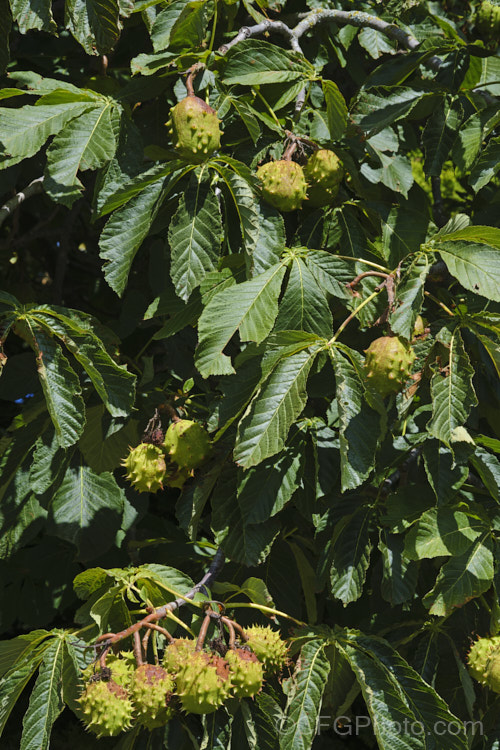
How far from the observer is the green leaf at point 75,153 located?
172cm

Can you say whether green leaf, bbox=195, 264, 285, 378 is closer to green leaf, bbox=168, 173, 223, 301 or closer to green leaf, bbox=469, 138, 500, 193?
green leaf, bbox=168, 173, 223, 301

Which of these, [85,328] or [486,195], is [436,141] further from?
[85,328]

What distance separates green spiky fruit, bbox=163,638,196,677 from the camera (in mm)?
1431

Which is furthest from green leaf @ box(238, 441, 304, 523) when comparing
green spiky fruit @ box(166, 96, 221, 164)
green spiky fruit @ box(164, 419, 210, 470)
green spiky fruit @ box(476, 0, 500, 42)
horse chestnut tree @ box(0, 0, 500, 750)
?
green spiky fruit @ box(476, 0, 500, 42)

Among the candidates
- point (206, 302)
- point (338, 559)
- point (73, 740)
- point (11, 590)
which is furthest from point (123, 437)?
point (73, 740)

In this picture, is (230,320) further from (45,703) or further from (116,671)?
(45,703)

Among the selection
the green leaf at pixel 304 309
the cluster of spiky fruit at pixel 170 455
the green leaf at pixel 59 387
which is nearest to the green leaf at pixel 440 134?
the green leaf at pixel 304 309

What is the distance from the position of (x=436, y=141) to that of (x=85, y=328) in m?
1.07

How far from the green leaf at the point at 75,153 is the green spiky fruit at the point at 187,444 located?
21.7 inches

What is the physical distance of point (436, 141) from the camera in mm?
2096

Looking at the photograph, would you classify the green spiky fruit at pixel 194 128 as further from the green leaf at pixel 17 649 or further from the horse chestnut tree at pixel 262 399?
the green leaf at pixel 17 649

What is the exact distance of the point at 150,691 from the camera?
4.61 feet

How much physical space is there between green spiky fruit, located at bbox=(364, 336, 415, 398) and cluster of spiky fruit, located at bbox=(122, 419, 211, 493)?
0.44 meters

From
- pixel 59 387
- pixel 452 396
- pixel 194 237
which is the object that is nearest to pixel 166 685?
pixel 59 387
